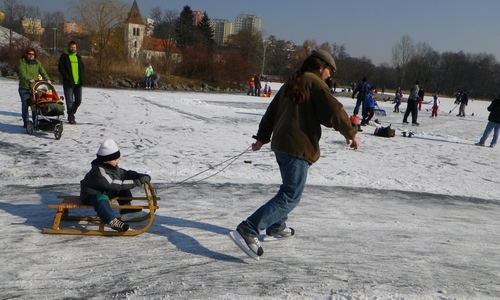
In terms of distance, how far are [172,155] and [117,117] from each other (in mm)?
5217

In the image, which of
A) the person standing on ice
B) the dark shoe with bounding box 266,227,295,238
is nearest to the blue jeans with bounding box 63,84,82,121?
the dark shoe with bounding box 266,227,295,238

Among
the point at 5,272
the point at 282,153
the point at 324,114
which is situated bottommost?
the point at 5,272

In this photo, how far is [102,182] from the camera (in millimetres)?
4293

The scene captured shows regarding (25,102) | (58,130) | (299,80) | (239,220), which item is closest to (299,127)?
(299,80)

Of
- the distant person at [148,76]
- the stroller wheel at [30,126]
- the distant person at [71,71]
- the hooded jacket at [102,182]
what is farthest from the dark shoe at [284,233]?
the distant person at [148,76]

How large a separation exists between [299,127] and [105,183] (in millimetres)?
1990

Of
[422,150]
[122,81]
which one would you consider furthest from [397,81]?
[422,150]

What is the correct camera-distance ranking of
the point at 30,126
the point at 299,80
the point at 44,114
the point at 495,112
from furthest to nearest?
the point at 495,112, the point at 30,126, the point at 44,114, the point at 299,80

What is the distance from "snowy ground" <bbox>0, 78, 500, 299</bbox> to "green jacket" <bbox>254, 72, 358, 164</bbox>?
1050 mm

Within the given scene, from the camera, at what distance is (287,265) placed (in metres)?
3.88

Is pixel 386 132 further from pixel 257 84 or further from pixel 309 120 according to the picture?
pixel 257 84

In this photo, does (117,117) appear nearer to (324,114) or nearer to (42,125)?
(42,125)

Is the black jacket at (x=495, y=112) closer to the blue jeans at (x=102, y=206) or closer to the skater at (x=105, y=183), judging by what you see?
the skater at (x=105, y=183)

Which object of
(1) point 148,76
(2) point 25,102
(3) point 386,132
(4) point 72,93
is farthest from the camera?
(1) point 148,76
